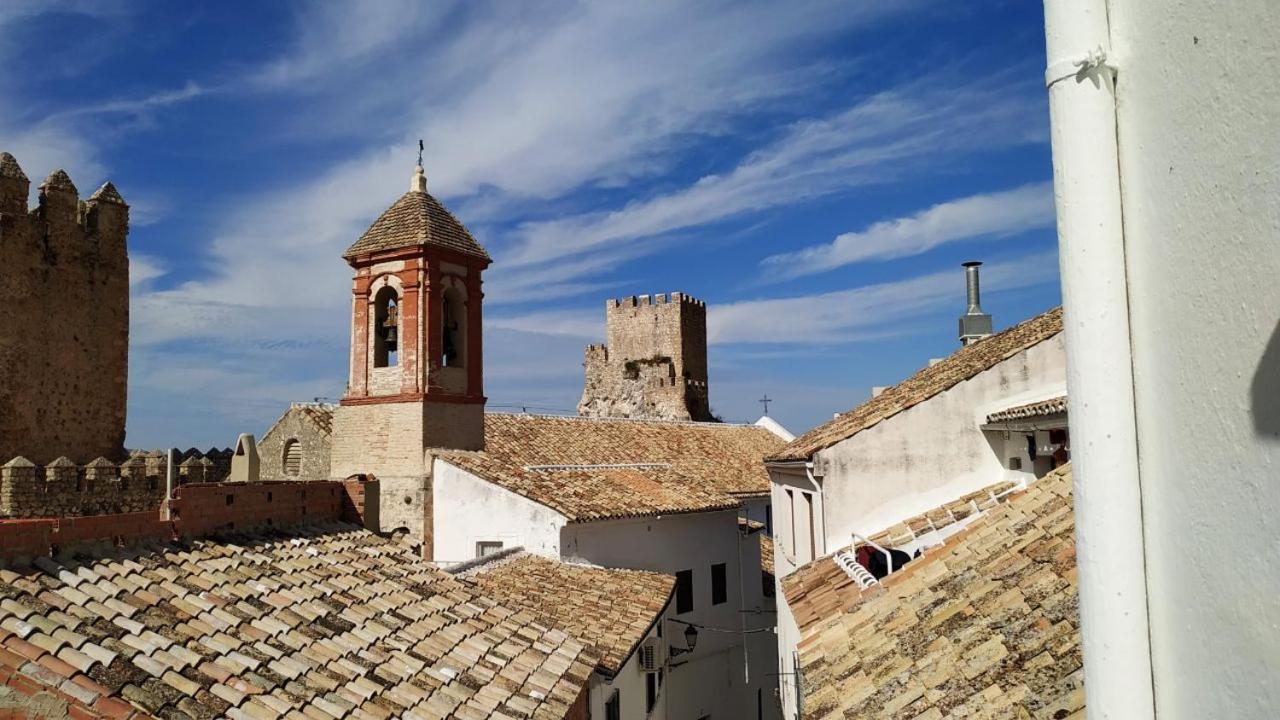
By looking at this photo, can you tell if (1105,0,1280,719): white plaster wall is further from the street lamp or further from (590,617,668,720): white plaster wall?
the street lamp

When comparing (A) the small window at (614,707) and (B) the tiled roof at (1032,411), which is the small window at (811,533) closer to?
(B) the tiled roof at (1032,411)

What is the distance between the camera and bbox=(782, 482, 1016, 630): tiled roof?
877cm

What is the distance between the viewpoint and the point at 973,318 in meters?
15.6

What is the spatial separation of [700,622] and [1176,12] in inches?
737

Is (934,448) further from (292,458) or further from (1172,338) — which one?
(292,458)

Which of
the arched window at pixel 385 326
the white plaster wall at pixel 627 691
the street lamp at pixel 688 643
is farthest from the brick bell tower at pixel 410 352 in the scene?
the street lamp at pixel 688 643

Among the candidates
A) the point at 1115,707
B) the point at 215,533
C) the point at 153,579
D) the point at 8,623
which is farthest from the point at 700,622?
the point at 1115,707

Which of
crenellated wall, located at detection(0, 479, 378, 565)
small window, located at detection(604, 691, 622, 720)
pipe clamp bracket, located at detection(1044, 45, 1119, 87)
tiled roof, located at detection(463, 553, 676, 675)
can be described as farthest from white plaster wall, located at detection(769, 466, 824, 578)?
pipe clamp bracket, located at detection(1044, 45, 1119, 87)

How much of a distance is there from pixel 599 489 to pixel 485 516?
9.43 ft

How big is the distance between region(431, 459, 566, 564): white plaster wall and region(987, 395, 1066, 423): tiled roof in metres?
7.72

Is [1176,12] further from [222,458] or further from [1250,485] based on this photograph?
[222,458]

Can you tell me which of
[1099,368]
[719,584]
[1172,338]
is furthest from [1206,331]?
[719,584]

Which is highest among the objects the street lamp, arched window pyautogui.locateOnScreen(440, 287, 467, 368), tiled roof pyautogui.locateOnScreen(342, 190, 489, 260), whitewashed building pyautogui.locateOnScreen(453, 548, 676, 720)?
tiled roof pyautogui.locateOnScreen(342, 190, 489, 260)

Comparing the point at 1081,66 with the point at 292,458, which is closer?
the point at 1081,66
